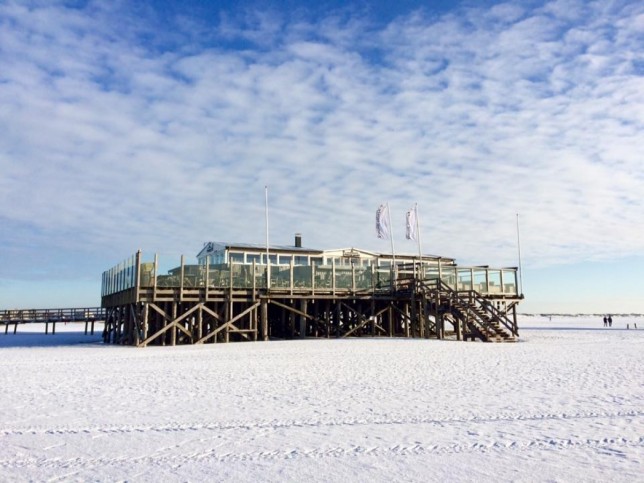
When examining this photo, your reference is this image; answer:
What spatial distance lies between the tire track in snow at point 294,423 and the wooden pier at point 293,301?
53.9 ft

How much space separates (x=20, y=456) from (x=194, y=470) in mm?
2083

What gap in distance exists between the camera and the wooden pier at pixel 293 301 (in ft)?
82.1

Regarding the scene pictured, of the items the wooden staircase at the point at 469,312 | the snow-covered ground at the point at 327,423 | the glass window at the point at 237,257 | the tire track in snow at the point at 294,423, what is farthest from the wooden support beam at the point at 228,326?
the tire track in snow at the point at 294,423

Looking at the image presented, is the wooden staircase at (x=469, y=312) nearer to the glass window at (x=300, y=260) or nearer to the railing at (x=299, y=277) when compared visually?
the railing at (x=299, y=277)

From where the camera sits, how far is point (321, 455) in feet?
20.2

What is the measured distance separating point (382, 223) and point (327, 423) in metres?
27.9

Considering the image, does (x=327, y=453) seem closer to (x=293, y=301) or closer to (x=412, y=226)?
(x=293, y=301)

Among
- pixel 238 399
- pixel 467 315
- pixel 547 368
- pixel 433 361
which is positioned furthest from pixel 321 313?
pixel 238 399

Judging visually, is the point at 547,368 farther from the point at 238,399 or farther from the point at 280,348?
the point at 280,348

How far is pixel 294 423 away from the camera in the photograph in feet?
25.6

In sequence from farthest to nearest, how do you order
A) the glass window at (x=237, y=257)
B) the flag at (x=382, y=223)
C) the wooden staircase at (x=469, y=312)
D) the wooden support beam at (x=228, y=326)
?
the flag at (x=382, y=223) → the glass window at (x=237, y=257) → the wooden support beam at (x=228, y=326) → the wooden staircase at (x=469, y=312)

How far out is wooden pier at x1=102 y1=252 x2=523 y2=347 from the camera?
82.1ft

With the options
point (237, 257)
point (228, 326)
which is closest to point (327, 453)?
point (228, 326)

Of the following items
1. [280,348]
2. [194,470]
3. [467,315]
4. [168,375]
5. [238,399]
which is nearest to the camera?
[194,470]
